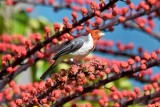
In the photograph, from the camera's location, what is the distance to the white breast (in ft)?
13.5

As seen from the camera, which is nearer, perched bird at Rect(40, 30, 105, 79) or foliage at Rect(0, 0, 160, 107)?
foliage at Rect(0, 0, 160, 107)

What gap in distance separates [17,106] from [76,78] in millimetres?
434

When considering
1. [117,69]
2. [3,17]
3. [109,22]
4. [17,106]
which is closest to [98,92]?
[109,22]

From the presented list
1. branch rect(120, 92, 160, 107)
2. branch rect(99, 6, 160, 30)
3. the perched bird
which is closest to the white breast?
the perched bird

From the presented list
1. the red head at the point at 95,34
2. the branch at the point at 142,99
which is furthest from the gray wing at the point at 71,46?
the branch at the point at 142,99

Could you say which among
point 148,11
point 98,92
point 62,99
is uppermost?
point 148,11

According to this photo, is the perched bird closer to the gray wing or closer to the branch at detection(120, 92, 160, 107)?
the gray wing

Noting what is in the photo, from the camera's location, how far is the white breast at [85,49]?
13.5ft

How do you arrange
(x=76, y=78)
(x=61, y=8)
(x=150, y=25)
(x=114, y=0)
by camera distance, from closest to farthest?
(x=76, y=78)
(x=114, y=0)
(x=61, y=8)
(x=150, y=25)

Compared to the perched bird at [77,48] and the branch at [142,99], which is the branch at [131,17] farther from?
the branch at [142,99]

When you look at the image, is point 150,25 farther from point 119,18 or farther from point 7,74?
point 7,74

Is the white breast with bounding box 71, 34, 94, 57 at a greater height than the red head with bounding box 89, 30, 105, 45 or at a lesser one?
lesser

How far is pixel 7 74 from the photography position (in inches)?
157

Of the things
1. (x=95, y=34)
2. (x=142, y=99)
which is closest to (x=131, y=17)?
(x=95, y=34)
